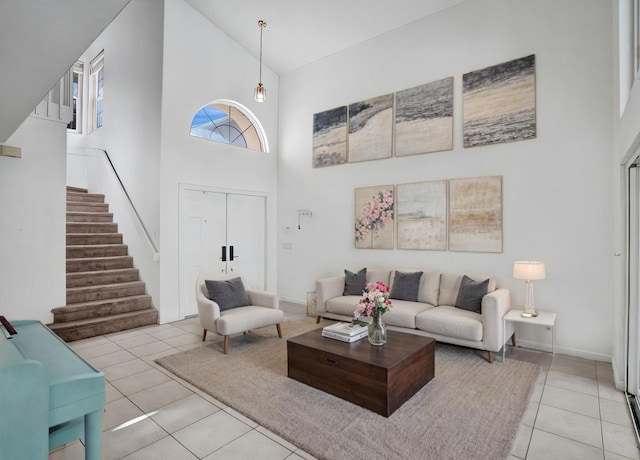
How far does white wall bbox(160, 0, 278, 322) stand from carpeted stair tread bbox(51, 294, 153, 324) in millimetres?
392

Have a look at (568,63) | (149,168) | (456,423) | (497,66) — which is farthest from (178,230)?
(568,63)

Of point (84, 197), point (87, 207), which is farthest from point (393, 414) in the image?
point (84, 197)

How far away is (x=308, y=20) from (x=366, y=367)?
5039 mm

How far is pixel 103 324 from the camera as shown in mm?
4832

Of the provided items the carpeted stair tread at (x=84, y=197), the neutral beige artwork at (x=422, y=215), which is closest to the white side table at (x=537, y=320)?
the neutral beige artwork at (x=422, y=215)

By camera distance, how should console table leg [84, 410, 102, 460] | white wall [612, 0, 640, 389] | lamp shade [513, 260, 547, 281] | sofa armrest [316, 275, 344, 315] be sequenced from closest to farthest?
console table leg [84, 410, 102, 460] < white wall [612, 0, 640, 389] < lamp shade [513, 260, 547, 281] < sofa armrest [316, 275, 344, 315]

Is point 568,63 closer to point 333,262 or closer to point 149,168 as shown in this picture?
point 333,262

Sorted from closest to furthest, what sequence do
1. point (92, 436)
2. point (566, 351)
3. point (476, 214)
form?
point (92, 436) < point (566, 351) < point (476, 214)

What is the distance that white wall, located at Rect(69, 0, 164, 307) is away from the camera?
5.51 m

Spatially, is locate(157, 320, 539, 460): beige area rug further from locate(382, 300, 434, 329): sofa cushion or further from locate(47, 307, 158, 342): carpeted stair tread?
locate(47, 307, 158, 342): carpeted stair tread

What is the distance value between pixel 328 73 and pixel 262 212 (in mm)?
2827

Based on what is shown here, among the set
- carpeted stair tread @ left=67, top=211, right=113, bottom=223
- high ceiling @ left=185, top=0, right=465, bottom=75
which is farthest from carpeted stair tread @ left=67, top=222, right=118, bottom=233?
high ceiling @ left=185, top=0, right=465, bottom=75

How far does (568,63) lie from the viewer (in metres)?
4.02

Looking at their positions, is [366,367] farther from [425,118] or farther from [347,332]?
[425,118]
